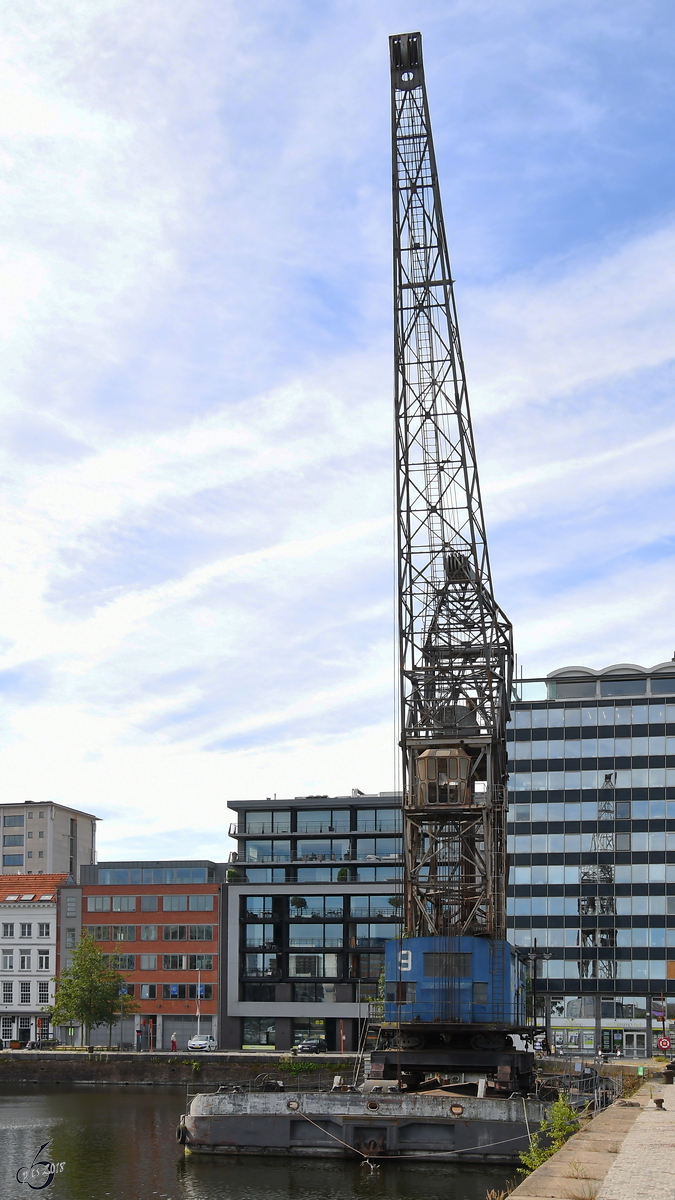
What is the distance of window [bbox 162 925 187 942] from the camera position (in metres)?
111

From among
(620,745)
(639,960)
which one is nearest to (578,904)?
(639,960)

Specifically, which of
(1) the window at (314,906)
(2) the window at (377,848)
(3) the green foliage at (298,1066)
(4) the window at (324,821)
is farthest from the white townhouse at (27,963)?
(3) the green foliage at (298,1066)

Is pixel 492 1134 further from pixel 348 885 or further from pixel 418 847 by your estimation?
pixel 348 885

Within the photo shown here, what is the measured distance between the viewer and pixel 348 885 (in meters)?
110

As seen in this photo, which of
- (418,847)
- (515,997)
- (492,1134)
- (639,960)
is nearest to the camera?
(492,1134)

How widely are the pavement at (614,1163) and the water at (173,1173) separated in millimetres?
9624

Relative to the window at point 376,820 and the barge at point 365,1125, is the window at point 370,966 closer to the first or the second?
the window at point 376,820

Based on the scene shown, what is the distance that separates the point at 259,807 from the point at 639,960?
3542 cm

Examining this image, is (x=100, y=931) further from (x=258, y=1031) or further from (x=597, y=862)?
(x=597, y=862)

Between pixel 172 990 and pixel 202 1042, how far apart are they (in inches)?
421

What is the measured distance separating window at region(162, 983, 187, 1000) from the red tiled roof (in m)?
13.6

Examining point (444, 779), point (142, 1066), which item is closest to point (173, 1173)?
point (444, 779)

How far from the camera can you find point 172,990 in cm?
11038

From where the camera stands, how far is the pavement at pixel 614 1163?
79.7ft
